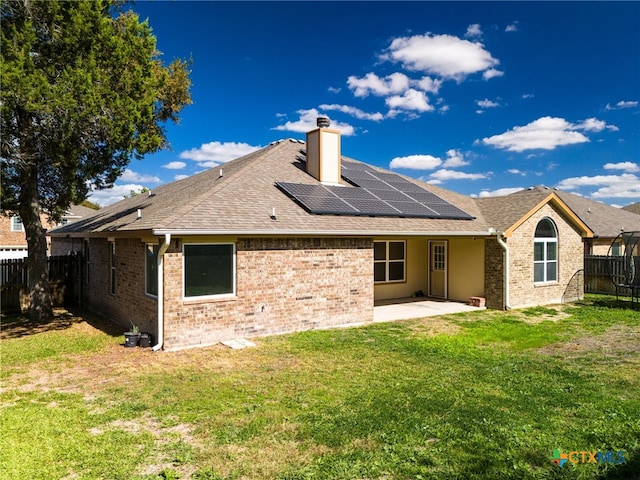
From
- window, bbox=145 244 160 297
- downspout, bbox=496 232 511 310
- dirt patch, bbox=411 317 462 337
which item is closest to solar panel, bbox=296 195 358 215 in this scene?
dirt patch, bbox=411 317 462 337

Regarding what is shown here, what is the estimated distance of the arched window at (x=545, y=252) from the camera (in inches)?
613

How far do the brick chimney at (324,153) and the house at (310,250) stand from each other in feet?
0.12

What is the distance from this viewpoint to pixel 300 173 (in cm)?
1439

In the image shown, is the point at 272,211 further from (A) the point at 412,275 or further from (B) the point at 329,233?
(A) the point at 412,275

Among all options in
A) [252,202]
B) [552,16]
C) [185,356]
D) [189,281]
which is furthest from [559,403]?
[552,16]

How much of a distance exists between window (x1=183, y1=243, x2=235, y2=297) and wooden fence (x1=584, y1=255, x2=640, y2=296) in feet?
52.5

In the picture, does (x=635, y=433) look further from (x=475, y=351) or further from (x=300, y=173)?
(x=300, y=173)

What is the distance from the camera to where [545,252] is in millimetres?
15844

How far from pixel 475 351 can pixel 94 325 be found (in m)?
10.1

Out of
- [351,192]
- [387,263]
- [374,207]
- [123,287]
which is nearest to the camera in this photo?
[123,287]

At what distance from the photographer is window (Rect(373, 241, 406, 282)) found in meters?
15.9

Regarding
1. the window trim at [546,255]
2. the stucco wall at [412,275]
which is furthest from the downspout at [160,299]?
the window trim at [546,255]

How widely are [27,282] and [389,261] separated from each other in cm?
1279

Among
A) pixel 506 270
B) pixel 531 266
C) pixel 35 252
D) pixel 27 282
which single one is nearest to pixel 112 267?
pixel 35 252
